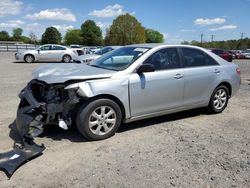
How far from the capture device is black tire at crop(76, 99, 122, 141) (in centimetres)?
457

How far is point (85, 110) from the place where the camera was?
4547 mm

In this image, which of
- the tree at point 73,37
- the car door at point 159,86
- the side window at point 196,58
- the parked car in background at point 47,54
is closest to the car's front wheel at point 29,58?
the parked car in background at point 47,54

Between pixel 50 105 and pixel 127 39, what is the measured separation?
227 ft

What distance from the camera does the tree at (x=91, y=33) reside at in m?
95.7

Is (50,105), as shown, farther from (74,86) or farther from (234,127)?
(234,127)

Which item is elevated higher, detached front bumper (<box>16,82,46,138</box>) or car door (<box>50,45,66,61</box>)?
car door (<box>50,45,66,61</box>)

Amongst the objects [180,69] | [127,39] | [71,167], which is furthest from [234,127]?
[127,39]

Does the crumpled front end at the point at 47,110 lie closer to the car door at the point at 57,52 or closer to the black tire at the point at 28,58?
the black tire at the point at 28,58

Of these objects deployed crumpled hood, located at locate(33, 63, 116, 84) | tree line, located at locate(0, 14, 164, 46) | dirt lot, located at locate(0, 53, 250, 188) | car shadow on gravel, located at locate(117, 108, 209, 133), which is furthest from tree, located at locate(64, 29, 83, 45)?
dirt lot, located at locate(0, 53, 250, 188)

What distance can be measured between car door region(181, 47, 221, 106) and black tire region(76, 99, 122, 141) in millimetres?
1658

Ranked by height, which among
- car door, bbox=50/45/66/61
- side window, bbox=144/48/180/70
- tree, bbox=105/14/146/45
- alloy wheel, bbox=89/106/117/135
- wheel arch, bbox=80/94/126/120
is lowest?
alloy wheel, bbox=89/106/117/135

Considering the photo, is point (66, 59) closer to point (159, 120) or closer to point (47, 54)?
point (47, 54)

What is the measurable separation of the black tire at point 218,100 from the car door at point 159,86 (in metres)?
1.04

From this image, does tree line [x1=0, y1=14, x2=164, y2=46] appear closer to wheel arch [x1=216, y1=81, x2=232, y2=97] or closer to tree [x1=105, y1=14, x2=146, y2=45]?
tree [x1=105, y1=14, x2=146, y2=45]
